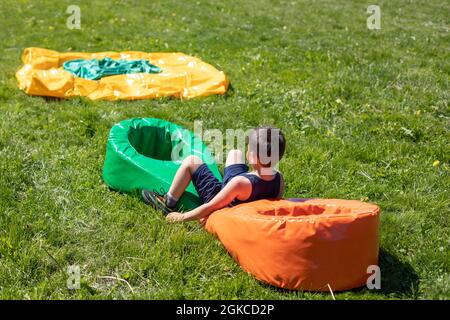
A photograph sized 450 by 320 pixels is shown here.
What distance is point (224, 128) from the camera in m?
6.33

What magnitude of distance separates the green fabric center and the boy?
12.1ft

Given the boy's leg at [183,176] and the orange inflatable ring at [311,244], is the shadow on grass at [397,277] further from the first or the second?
the boy's leg at [183,176]

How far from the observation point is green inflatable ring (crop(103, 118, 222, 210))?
4613mm

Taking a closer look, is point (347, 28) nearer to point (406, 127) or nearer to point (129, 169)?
point (406, 127)

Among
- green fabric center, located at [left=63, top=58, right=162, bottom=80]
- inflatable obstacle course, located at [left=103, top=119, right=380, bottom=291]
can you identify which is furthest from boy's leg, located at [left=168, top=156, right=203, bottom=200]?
green fabric center, located at [left=63, top=58, right=162, bottom=80]

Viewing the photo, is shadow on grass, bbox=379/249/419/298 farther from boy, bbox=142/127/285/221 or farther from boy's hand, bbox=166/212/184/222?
boy's hand, bbox=166/212/184/222

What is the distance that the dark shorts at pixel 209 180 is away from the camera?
14.5ft

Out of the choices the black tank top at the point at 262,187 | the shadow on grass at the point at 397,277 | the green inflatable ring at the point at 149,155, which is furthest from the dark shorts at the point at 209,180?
the shadow on grass at the point at 397,277

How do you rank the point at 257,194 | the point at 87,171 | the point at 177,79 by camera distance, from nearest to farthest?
the point at 257,194
the point at 87,171
the point at 177,79

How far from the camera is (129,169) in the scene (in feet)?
15.3

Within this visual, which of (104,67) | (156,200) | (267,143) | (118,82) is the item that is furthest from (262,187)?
(104,67)

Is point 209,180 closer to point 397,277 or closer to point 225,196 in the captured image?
point 225,196
